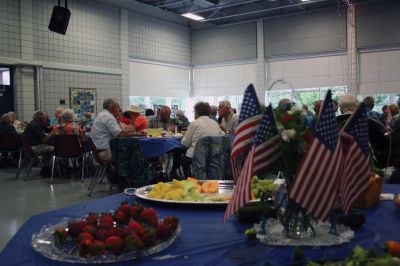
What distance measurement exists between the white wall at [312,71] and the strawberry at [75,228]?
10545 millimetres

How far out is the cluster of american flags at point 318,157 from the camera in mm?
1081

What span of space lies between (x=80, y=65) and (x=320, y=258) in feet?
33.3

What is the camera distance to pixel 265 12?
486 inches

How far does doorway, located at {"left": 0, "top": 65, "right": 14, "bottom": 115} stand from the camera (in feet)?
29.9

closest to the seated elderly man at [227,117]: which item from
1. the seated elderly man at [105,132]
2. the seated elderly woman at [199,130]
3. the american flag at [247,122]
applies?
the seated elderly woman at [199,130]

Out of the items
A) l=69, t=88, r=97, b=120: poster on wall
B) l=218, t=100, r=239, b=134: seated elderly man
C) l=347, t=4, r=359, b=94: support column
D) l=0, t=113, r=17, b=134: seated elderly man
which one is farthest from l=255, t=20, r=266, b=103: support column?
l=0, t=113, r=17, b=134: seated elderly man

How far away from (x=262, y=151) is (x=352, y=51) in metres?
10.9

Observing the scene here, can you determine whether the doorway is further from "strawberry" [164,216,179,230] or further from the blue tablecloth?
"strawberry" [164,216,179,230]

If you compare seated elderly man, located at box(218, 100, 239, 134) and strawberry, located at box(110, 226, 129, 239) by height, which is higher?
seated elderly man, located at box(218, 100, 239, 134)

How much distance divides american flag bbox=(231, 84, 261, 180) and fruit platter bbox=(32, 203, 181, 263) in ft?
0.98

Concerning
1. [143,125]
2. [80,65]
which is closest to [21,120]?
[80,65]

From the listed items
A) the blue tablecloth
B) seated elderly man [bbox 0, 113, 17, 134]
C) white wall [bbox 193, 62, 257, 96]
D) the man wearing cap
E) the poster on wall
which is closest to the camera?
the blue tablecloth

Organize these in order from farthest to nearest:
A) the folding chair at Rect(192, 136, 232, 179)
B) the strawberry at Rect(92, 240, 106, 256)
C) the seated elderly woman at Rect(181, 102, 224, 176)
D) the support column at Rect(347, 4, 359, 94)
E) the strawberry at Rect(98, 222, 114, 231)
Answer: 1. the support column at Rect(347, 4, 359, 94)
2. the seated elderly woman at Rect(181, 102, 224, 176)
3. the folding chair at Rect(192, 136, 232, 179)
4. the strawberry at Rect(98, 222, 114, 231)
5. the strawberry at Rect(92, 240, 106, 256)

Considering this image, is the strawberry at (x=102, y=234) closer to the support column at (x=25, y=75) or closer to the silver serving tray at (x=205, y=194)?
the silver serving tray at (x=205, y=194)
